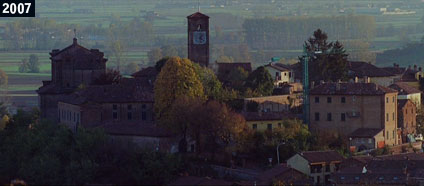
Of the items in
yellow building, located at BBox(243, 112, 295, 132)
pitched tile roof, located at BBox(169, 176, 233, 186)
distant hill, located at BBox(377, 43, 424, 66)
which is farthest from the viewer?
distant hill, located at BBox(377, 43, 424, 66)

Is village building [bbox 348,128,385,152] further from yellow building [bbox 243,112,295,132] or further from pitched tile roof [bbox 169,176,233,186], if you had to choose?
pitched tile roof [bbox 169,176,233,186]

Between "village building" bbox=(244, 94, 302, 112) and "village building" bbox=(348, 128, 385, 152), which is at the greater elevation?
"village building" bbox=(244, 94, 302, 112)

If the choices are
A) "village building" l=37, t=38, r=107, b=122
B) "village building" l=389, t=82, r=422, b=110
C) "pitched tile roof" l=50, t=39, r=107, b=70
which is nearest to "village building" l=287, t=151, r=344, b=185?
"village building" l=389, t=82, r=422, b=110

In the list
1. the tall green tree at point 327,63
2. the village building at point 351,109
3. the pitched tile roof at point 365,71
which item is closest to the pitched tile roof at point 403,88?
the pitched tile roof at point 365,71

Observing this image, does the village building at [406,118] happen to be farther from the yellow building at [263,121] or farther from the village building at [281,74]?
the village building at [281,74]

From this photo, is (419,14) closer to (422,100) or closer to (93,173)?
(422,100)

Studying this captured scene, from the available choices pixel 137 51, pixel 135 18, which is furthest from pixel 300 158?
pixel 135 18

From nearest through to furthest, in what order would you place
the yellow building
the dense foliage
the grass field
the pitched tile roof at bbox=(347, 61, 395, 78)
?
the dense foliage, the yellow building, the pitched tile roof at bbox=(347, 61, 395, 78), the grass field
